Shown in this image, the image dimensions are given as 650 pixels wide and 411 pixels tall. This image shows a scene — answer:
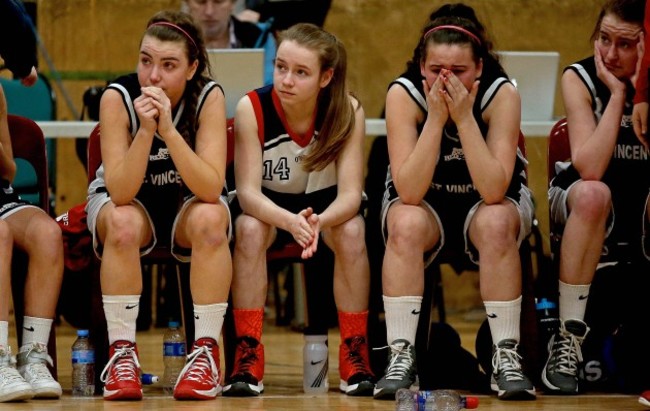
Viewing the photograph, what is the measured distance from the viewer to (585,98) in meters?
A: 4.08

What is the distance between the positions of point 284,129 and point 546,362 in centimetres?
121

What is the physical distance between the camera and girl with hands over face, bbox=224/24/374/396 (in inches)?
152

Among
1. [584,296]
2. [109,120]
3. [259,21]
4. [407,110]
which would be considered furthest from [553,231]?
[259,21]

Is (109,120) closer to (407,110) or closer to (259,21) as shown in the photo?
(407,110)

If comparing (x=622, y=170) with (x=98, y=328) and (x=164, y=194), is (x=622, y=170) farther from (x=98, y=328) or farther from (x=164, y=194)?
(x=98, y=328)

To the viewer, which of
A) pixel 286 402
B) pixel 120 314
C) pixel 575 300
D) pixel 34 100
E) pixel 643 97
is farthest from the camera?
pixel 34 100

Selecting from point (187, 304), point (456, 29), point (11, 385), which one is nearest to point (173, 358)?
point (187, 304)

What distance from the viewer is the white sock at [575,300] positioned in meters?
3.97

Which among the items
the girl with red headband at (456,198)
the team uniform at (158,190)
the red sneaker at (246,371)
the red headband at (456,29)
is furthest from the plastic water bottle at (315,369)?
the red headband at (456,29)

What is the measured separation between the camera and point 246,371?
3.80 meters

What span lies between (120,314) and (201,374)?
0.33 meters

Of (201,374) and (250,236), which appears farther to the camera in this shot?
(250,236)

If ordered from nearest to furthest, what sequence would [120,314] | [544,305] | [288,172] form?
[120,314] < [288,172] < [544,305]

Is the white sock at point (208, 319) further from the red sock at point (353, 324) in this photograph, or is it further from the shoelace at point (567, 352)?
the shoelace at point (567, 352)
